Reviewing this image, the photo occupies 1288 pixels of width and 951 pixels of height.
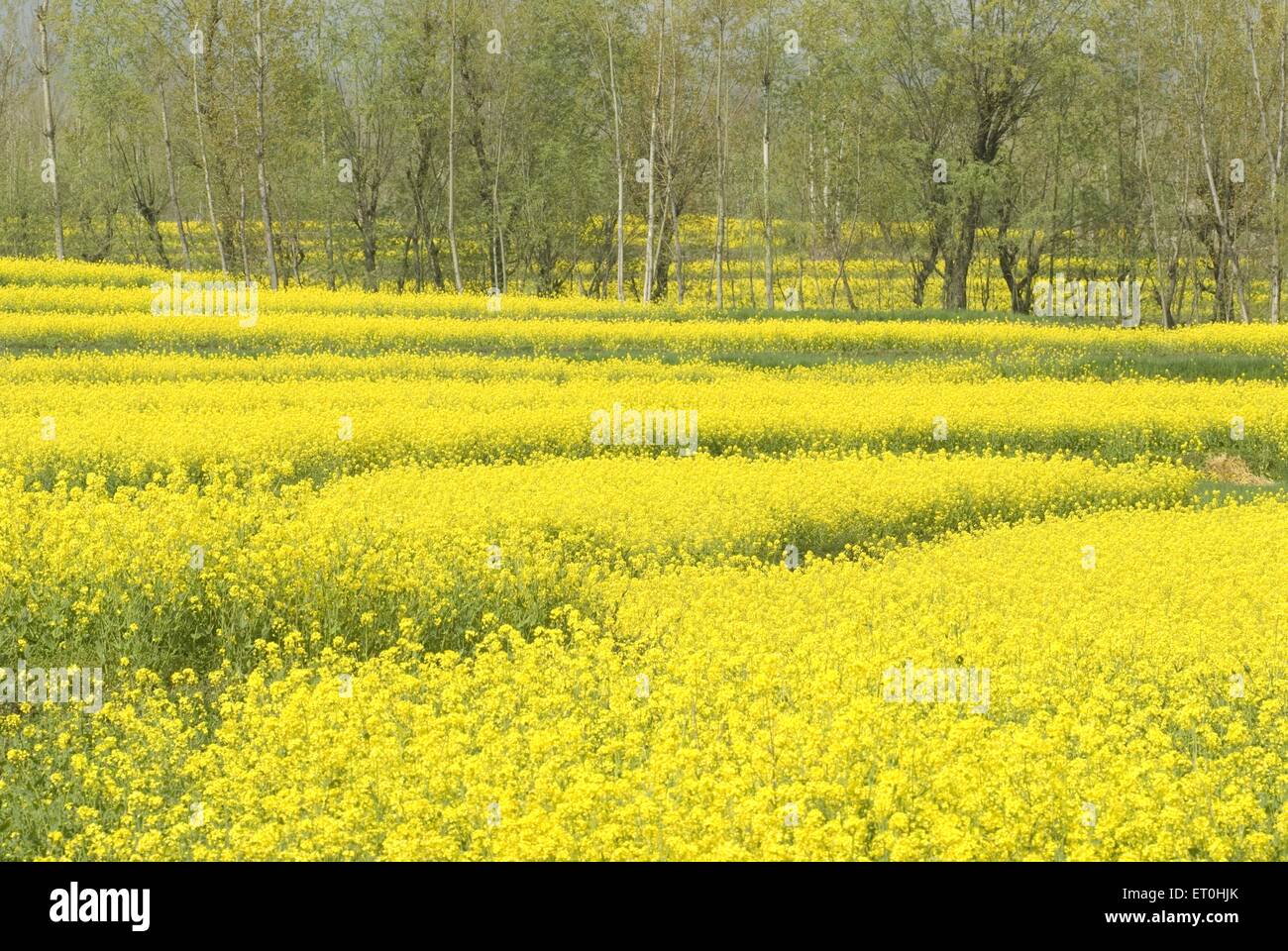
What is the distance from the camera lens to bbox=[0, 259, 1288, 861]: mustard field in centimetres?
639

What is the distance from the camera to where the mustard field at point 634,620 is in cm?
639

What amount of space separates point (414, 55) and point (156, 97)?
14.6 m

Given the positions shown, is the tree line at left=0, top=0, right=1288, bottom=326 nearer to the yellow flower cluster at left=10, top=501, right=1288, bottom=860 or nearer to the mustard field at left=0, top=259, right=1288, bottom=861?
the mustard field at left=0, top=259, right=1288, bottom=861

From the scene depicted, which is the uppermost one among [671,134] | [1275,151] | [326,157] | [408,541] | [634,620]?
[326,157]

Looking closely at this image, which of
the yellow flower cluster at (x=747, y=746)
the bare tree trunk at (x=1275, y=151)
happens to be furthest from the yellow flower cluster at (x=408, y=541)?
the bare tree trunk at (x=1275, y=151)

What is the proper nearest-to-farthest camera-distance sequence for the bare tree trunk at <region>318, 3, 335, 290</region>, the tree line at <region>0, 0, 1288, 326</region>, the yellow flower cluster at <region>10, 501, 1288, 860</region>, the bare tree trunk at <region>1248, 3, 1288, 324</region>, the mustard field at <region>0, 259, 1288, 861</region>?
the yellow flower cluster at <region>10, 501, 1288, 860</region> → the mustard field at <region>0, 259, 1288, 861</region> → the bare tree trunk at <region>1248, 3, 1288, 324</region> → the tree line at <region>0, 0, 1288, 326</region> → the bare tree trunk at <region>318, 3, 335, 290</region>

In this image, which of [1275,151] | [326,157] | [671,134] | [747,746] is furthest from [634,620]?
[326,157]

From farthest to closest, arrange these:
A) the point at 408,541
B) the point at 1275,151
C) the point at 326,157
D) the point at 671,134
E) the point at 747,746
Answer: the point at 326,157, the point at 671,134, the point at 1275,151, the point at 408,541, the point at 747,746

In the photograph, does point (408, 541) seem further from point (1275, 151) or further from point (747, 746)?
point (1275, 151)

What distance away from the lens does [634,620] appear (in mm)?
11633

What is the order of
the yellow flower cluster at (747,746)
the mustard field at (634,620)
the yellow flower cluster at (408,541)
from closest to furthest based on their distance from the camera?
1. the yellow flower cluster at (747,746)
2. the mustard field at (634,620)
3. the yellow flower cluster at (408,541)

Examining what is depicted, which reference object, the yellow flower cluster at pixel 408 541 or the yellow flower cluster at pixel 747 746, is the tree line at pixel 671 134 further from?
the yellow flower cluster at pixel 747 746

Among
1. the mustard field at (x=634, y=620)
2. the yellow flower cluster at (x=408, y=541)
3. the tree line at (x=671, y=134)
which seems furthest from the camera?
the tree line at (x=671, y=134)

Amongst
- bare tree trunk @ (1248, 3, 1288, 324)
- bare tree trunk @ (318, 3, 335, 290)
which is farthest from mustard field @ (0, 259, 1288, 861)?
bare tree trunk @ (318, 3, 335, 290)
